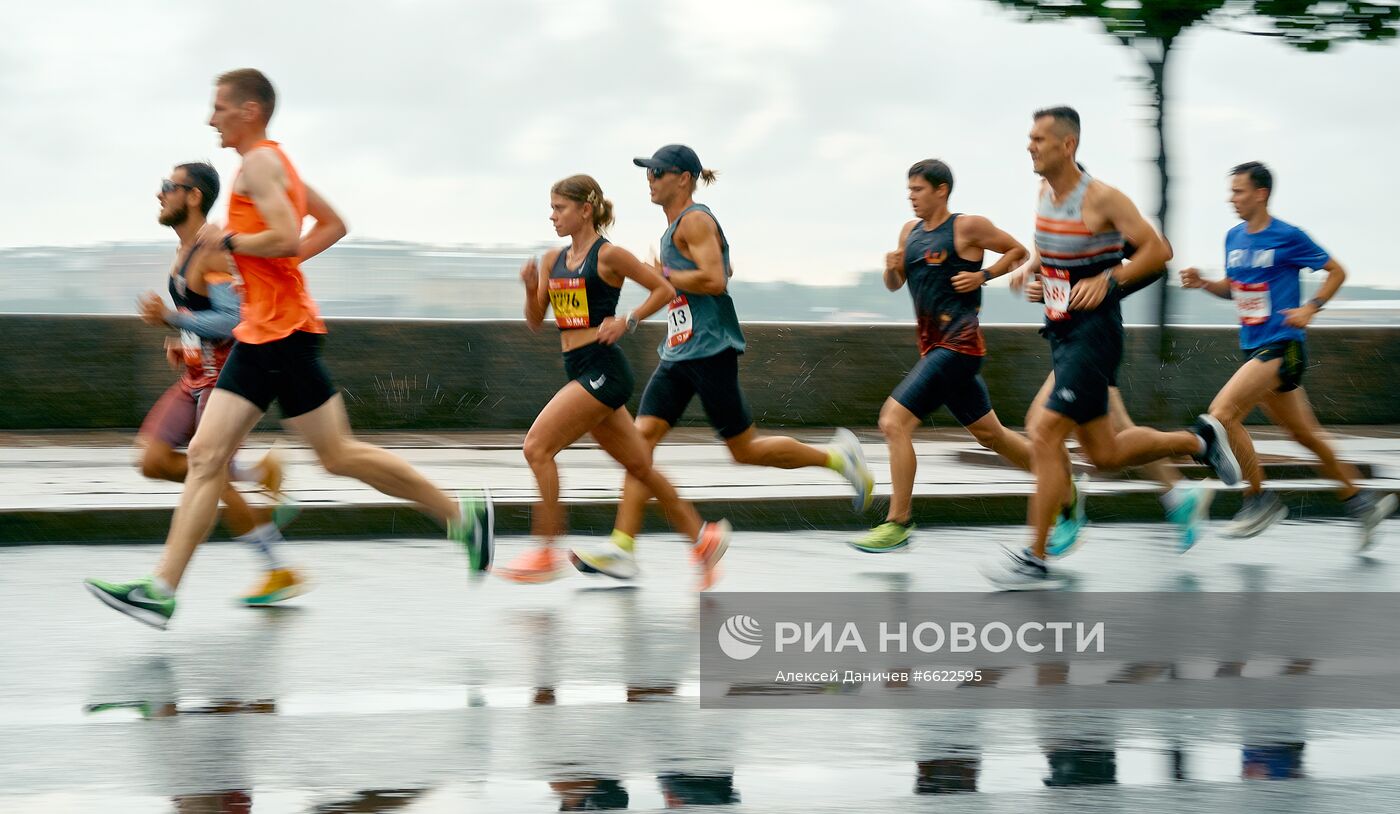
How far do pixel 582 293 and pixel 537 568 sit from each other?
43.1 inches

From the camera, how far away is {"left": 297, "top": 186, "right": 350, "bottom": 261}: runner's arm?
6875mm

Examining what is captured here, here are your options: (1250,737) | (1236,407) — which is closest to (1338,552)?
(1236,407)

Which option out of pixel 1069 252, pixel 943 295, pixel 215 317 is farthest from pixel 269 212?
pixel 943 295

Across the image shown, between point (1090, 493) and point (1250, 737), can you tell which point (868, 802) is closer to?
point (1250, 737)

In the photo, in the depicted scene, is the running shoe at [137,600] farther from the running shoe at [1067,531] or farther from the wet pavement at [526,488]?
the running shoe at [1067,531]

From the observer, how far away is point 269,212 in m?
6.53

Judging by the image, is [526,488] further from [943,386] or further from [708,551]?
[708,551]

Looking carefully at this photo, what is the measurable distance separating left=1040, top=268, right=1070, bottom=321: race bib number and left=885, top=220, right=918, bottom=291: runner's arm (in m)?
1.20

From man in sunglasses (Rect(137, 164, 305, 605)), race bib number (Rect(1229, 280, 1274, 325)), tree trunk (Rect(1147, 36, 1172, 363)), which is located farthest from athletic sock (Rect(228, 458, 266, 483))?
tree trunk (Rect(1147, 36, 1172, 363))

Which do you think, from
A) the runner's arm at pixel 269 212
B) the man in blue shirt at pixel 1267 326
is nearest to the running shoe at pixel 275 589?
the runner's arm at pixel 269 212

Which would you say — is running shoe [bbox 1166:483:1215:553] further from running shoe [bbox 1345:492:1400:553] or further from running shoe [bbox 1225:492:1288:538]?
running shoe [bbox 1345:492:1400:553]

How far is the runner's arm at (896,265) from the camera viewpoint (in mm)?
9117

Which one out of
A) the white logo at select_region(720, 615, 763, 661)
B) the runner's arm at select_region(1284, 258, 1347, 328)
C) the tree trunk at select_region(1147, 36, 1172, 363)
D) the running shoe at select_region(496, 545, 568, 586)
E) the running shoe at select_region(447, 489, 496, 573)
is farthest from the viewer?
the tree trunk at select_region(1147, 36, 1172, 363)

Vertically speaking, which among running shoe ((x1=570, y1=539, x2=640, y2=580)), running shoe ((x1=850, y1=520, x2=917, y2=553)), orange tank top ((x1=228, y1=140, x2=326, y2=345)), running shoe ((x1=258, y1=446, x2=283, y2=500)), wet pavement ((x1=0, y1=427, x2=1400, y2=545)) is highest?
orange tank top ((x1=228, y1=140, x2=326, y2=345))
